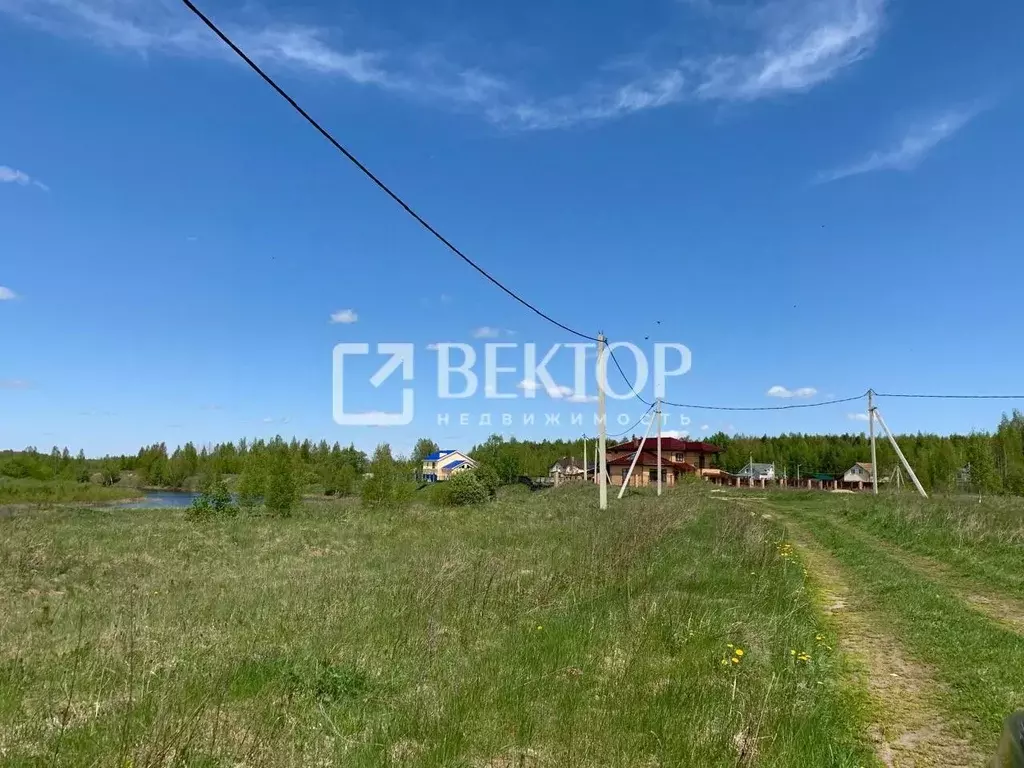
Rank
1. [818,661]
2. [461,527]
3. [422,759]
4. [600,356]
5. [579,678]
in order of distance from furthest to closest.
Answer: [600,356] < [461,527] < [818,661] < [579,678] < [422,759]

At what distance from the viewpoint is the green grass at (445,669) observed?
3363 millimetres

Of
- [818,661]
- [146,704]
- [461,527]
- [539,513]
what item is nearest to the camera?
[146,704]

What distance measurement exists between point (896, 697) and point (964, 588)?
5298 mm

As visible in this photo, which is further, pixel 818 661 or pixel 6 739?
pixel 818 661

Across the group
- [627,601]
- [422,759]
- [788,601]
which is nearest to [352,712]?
[422,759]

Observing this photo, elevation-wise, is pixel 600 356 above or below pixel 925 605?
above

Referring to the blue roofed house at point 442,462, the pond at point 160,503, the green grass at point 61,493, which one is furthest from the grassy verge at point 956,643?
the blue roofed house at point 442,462

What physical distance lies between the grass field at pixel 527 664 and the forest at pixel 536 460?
4782 cm

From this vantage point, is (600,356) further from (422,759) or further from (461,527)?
(422,759)

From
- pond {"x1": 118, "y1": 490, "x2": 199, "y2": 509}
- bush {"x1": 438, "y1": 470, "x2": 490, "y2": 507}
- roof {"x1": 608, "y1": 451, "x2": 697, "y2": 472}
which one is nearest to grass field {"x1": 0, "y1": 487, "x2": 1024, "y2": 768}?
bush {"x1": 438, "y1": 470, "x2": 490, "y2": 507}

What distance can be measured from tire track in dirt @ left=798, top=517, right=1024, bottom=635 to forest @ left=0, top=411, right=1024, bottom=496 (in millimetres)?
45814

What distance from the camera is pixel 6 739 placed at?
3.26 meters

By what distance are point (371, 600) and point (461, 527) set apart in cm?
1067

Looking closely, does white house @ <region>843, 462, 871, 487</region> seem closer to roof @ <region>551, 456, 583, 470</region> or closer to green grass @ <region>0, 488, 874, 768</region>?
roof @ <region>551, 456, 583, 470</region>
